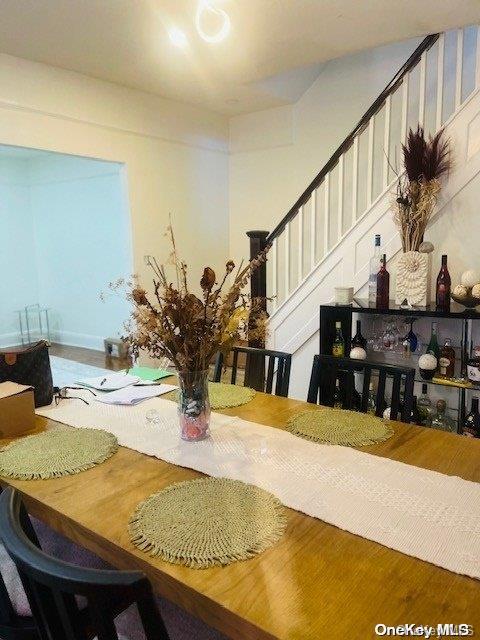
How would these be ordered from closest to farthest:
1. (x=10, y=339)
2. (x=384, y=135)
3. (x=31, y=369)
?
(x=31, y=369)
(x=384, y=135)
(x=10, y=339)

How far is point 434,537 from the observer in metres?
0.93

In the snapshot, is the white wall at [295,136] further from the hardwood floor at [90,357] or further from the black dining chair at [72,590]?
the black dining chair at [72,590]

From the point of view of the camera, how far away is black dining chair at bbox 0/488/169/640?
2.11ft

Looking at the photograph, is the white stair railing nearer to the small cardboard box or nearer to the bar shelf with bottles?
the bar shelf with bottles

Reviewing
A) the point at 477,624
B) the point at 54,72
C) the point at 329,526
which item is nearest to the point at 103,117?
the point at 54,72

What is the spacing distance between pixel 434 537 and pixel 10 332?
22.4 ft

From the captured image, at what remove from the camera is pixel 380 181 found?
4.14m

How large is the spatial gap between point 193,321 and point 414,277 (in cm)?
181

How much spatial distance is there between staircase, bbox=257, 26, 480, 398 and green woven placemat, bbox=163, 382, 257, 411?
120 cm

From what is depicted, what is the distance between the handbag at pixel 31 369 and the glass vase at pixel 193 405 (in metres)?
0.69

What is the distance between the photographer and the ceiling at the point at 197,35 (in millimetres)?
2617

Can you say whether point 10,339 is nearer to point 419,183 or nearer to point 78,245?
point 78,245

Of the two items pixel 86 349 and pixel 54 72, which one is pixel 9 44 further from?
pixel 86 349

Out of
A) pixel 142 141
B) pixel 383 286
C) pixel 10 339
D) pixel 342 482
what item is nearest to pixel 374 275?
pixel 383 286
